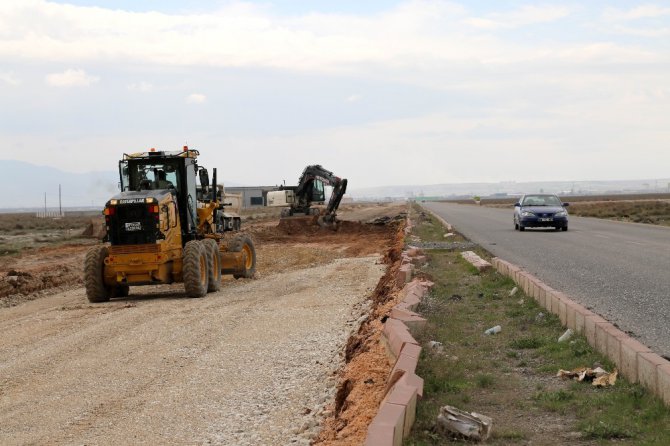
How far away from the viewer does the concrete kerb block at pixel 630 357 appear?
7094mm

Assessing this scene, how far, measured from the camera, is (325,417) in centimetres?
791

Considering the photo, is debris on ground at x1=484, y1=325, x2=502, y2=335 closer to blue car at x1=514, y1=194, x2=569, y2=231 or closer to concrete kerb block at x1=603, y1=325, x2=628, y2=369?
concrete kerb block at x1=603, y1=325, x2=628, y2=369

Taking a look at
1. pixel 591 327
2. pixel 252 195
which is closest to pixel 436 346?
pixel 591 327

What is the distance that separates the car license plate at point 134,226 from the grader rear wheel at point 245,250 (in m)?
3.93

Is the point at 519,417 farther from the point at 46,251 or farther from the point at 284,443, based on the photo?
→ the point at 46,251

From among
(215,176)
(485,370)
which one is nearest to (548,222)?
(215,176)

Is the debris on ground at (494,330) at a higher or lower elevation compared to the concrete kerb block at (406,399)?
lower

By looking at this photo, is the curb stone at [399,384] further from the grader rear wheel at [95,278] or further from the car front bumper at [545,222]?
the car front bumper at [545,222]

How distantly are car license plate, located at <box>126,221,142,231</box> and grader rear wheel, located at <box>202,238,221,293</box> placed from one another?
5.51 ft

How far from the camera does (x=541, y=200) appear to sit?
36844mm

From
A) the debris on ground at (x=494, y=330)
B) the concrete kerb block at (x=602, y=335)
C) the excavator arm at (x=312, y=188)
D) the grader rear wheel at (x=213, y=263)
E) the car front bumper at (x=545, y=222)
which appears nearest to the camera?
the concrete kerb block at (x=602, y=335)

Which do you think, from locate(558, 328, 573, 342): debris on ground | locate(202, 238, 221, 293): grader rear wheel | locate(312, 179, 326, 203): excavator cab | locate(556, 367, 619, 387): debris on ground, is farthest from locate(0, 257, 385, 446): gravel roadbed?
locate(312, 179, 326, 203): excavator cab

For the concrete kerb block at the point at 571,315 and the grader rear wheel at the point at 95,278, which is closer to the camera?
the concrete kerb block at the point at 571,315

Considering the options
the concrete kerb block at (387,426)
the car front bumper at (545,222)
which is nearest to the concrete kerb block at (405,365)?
the concrete kerb block at (387,426)
